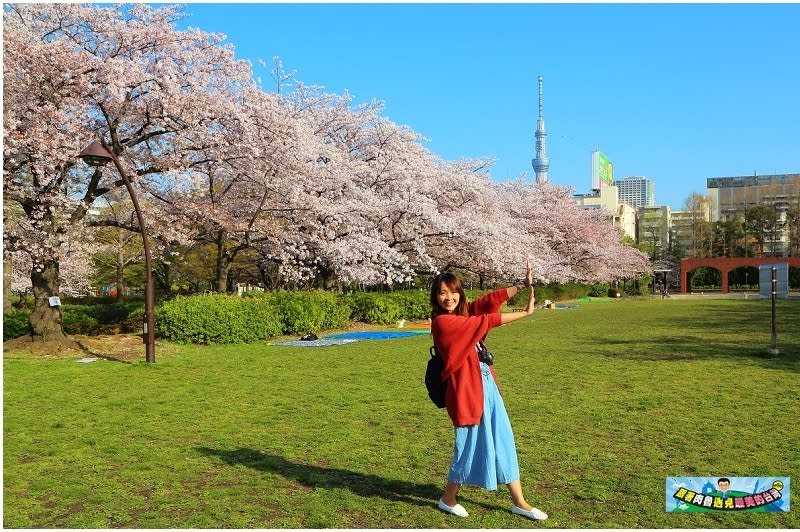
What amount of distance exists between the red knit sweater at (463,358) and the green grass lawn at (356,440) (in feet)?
2.40

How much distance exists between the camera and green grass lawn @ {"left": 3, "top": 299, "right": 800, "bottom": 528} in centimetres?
485

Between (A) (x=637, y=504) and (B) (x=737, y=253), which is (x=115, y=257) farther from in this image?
(B) (x=737, y=253)

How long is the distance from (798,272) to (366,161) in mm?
58361

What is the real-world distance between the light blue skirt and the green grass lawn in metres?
0.29

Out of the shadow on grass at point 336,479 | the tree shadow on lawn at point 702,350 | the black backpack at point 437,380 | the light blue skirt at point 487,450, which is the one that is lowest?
the shadow on grass at point 336,479

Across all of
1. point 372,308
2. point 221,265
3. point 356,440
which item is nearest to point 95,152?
point 356,440

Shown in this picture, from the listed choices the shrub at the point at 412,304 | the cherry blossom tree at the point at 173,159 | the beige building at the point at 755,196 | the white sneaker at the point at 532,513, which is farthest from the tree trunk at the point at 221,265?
the beige building at the point at 755,196

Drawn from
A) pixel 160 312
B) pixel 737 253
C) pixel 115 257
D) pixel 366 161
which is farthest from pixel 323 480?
pixel 737 253

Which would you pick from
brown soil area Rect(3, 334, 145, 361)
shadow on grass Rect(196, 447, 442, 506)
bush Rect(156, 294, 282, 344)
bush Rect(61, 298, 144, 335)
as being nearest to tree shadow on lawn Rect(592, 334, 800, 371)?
bush Rect(156, 294, 282, 344)

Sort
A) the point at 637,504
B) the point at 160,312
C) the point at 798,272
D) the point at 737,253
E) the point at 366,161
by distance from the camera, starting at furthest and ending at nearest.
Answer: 1. the point at 737,253
2. the point at 798,272
3. the point at 366,161
4. the point at 160,312
5. the point at 637,504

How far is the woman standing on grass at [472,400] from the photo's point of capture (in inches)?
181

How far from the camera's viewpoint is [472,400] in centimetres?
463

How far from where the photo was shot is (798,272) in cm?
6888

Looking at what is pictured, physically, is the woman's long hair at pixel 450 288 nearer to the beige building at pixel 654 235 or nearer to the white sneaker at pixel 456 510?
the white sneaker at pixel 456 510
